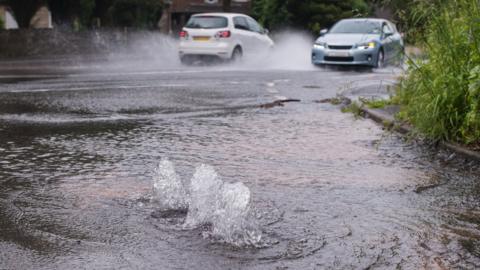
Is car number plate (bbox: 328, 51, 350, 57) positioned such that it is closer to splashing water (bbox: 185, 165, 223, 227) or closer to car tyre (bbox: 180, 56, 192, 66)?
car tyre (bbox: 180, 56, 192, 66)

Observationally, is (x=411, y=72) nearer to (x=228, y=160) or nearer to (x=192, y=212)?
(x=228, y=160)

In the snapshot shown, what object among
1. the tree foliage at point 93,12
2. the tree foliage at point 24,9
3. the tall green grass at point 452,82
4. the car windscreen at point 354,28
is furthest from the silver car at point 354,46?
the tall green grass at point 452,82

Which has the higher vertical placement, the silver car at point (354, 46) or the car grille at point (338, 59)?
the silver car at point (354, 46)

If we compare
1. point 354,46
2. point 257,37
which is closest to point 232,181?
point 354,46

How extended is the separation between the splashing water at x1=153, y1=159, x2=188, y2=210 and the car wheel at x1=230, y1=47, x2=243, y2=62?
57.2 feet

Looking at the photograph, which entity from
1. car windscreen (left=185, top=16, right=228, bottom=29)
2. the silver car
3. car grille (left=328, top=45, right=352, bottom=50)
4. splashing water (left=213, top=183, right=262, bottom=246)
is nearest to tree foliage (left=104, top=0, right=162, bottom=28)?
car windscreen (left=185, top=16, right=228, bottom=29)

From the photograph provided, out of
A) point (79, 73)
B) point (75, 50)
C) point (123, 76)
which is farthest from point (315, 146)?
point (75, 50)

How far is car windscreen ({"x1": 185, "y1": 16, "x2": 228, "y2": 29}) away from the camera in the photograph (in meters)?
22.2

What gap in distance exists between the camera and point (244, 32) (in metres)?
23.0

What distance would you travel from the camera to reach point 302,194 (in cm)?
546

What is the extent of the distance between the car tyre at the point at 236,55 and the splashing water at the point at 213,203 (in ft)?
57.1

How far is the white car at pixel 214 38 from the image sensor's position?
22.0 m

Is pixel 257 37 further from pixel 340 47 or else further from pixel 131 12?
pixel 131 12

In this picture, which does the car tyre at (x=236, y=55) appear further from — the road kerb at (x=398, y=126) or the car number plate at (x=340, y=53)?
the road kerb at (x=398, y=126)
